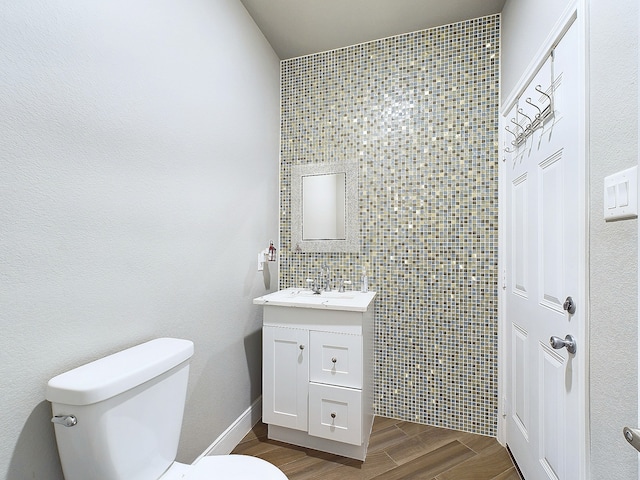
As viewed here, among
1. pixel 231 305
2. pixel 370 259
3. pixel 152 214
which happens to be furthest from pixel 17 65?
pixel 370 259

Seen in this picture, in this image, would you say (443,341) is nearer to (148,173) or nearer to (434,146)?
(434,146)

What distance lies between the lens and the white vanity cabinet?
171cm

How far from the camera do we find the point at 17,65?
0.82 m

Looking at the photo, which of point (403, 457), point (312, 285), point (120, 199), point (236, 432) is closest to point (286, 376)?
point (236, 432)

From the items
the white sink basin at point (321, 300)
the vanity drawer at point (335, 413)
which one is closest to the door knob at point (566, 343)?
A: the white sink basin at point (321, 300)

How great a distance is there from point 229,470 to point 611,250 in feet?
4.61

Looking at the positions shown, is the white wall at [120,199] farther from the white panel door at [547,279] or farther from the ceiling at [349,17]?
the white panel door at [547,279]

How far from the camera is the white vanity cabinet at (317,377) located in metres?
1.71

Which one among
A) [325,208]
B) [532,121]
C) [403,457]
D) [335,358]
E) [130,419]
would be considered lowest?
[403,457]

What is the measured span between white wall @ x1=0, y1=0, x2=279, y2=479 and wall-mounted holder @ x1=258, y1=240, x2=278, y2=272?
0.64ft

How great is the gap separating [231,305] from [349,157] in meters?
1.36

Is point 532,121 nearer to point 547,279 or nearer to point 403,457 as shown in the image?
point 547,279

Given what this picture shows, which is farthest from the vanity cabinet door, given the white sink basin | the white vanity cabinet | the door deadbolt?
the door deadbolt

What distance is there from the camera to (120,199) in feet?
3.64
